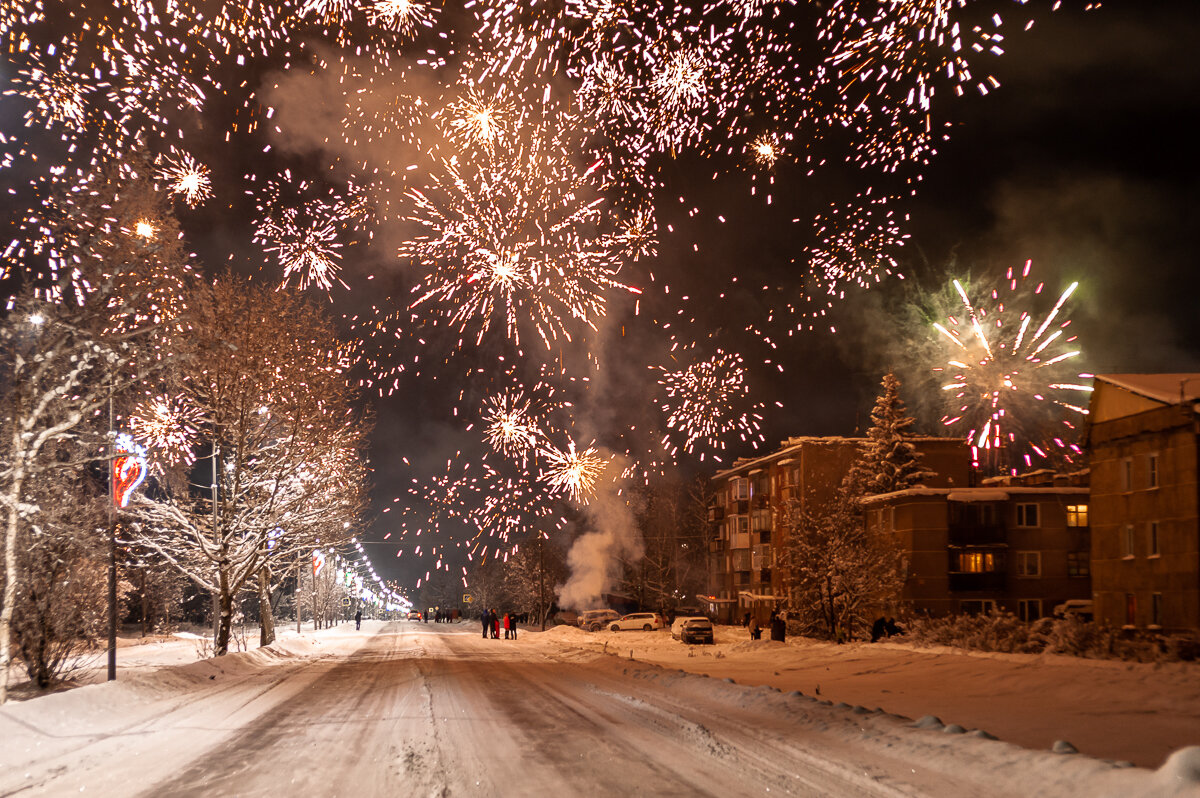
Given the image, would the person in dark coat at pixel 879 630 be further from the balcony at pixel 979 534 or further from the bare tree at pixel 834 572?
the balcony at pixel 979 534

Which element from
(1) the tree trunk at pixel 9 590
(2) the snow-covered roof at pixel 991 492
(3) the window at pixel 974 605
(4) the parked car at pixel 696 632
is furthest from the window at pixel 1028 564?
(1) the tree trunk at pixel 9 590

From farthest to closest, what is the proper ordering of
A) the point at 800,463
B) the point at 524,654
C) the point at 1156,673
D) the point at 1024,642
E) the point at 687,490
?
the point at 687,490 < the point at 800,463 < the point at 524,654 < the point at 1024,642 < the point at 1156,673

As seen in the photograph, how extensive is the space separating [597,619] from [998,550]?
29.7 m

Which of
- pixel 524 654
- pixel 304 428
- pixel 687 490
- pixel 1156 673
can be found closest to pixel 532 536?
pixel 687 490

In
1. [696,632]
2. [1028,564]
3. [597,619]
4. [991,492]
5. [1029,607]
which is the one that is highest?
[991,492]

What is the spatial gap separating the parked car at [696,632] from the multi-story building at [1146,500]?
1948cm

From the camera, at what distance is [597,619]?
231 feet

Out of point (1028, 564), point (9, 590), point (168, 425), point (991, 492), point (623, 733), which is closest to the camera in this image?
point (623, 733)

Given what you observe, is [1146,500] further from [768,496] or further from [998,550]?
[768,496]

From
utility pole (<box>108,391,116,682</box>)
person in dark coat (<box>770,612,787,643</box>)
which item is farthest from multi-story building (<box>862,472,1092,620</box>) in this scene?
utility pole (<box>108,391,116,682</box>)

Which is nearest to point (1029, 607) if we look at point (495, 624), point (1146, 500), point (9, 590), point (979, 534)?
point (979, 534)

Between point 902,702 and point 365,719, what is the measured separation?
1008cm

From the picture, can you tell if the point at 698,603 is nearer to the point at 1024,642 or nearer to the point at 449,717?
the point at 1024,642

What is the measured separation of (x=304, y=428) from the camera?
31609 millimetres
